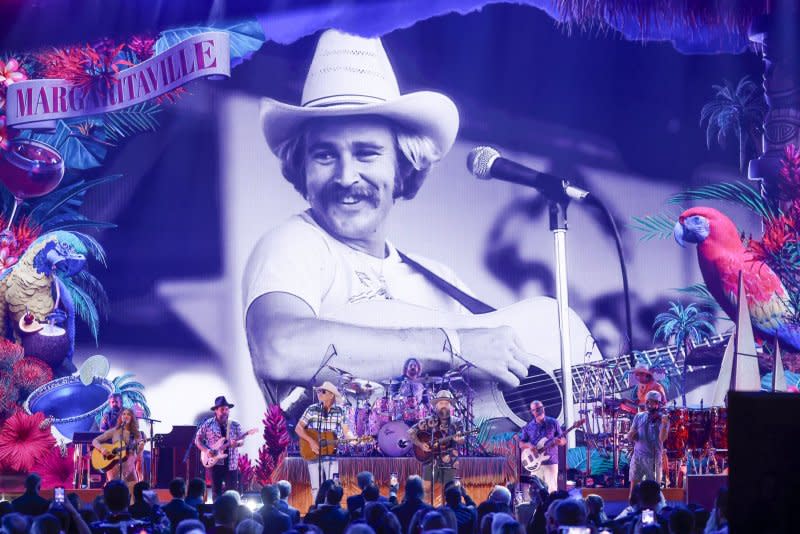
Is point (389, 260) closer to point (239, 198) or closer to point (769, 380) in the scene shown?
point (239, 198)

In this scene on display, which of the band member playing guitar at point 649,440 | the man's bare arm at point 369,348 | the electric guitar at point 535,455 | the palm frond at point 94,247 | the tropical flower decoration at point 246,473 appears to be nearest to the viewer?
the band member playing guitar at point 649,440

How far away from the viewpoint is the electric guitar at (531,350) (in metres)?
11.9

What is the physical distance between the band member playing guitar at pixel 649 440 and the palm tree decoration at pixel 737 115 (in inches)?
161

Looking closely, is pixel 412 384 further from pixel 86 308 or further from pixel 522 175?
pixel 86 308

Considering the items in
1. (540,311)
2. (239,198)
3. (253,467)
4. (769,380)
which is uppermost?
(239,198)

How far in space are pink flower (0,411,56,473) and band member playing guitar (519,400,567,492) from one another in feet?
18.5

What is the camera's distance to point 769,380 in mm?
11922

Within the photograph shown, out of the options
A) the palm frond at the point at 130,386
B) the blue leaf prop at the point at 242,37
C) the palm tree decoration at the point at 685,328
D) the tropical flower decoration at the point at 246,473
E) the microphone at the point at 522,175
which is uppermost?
the blue leaf prop at the point at 242,37

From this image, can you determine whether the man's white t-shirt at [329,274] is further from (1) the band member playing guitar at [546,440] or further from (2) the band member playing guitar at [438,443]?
(1) the band member playing guitar at [546,440]

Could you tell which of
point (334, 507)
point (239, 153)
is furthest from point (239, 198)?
point (334, 507)

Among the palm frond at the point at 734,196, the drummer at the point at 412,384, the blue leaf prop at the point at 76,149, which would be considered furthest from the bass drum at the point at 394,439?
the blue leaf prop at the point at 76,149

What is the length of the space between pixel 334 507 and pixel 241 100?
8.18m

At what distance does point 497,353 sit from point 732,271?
2905 mm

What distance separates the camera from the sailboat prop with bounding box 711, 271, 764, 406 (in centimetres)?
1141
